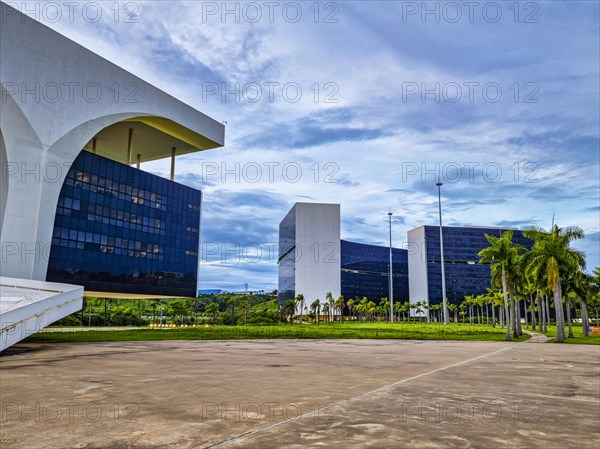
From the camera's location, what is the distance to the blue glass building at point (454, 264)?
168 metres

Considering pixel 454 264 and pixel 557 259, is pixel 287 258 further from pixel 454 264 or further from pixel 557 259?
pixel 557 259

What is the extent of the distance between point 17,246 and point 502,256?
1816 inches

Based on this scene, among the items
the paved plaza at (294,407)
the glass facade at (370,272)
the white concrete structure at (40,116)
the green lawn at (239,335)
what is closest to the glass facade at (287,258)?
the glass facade at (370,272)

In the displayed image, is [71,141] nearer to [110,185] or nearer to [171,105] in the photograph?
[110,185]

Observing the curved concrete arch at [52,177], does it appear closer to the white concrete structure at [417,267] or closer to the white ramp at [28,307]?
the white ramp at [28,307]

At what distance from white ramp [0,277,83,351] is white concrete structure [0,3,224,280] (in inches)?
485

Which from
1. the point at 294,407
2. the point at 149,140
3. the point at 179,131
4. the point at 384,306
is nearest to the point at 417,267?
the point at 384,306

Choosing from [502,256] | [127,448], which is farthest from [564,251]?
[127,448]

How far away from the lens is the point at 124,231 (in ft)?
192

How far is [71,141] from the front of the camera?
157ft

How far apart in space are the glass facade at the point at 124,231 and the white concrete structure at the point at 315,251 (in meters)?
75.8

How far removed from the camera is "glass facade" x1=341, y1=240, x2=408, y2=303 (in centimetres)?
16650

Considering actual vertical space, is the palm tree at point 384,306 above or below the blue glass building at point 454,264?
below

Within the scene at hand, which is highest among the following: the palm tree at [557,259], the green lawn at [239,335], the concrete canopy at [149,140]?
the concrete canopy at [149,140]
